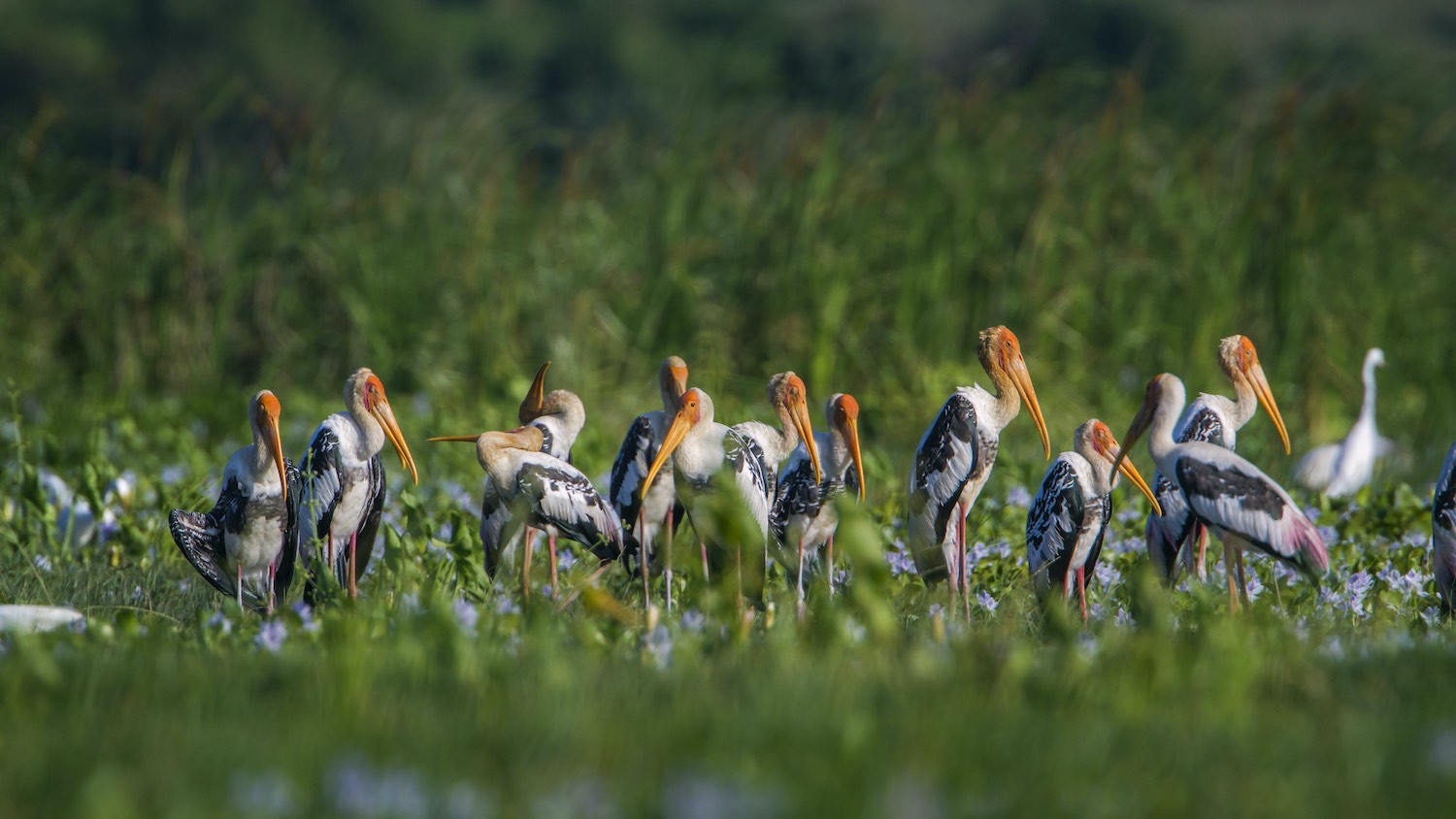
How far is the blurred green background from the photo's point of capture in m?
8.91

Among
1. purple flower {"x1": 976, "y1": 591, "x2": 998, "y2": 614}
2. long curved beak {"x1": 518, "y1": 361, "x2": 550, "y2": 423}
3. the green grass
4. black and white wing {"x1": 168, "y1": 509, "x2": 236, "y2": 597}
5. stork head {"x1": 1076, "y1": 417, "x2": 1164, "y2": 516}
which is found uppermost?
the green grass

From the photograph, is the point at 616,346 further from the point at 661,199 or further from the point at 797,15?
the point at 797,15

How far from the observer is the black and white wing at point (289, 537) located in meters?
4.80

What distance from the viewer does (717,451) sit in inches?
191

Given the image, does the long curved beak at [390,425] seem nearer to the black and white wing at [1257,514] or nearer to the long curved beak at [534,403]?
the long curved beak at [534,403]

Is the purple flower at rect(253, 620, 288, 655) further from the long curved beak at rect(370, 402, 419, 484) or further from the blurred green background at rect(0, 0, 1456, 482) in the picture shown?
the blurred green background at rect(0, 0, 1456, 482)

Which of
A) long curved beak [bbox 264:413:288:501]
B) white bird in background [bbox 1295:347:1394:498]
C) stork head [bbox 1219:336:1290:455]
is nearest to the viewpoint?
long curved beak [bbox 264:413:288:501]

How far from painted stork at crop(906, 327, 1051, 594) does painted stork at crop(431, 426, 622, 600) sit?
0.99m

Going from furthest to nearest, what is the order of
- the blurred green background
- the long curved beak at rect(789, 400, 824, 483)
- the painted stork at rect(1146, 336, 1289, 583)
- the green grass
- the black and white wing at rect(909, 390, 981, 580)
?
the blurred green background
the green grass
the painted stork at rect(1146, 336, 1289, 583)
the black and white wing at rect(909, 390, 981, 580)
the long curved beak at rect(789, 400, 824, 483)

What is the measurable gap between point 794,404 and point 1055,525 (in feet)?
2.92

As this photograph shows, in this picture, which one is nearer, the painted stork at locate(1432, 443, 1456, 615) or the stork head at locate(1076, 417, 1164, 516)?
the painted stork at locate(1432, 443, 1456, 615)

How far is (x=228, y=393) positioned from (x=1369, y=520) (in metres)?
5.86

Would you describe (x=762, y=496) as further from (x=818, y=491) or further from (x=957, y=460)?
(x=957, y=460)

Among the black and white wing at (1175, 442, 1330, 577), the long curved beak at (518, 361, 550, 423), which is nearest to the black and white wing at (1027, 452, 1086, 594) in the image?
the black and white wing at (1175, 442, 1330, 577)
